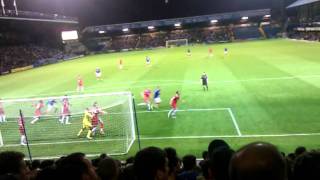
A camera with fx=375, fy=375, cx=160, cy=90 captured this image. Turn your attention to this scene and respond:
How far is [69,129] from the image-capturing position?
2200 cm

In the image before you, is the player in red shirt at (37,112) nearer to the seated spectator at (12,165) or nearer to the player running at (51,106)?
the player running at (51,106)

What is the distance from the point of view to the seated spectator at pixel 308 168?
3.42 metres

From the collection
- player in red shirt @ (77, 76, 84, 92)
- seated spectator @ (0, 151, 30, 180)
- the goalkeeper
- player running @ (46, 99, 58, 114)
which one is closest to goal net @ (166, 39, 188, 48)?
player in red shirt @ (77, 76, 84, 92)

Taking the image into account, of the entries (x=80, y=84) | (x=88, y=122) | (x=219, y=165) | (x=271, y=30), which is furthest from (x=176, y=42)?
(x=219, y=165)

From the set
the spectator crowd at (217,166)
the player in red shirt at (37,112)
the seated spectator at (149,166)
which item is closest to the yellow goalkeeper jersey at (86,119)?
the player in red shirt at (37,112)

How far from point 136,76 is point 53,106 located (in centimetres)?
1807

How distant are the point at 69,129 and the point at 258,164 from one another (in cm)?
2027

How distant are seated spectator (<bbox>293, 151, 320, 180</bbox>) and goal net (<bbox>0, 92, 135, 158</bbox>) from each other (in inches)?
564

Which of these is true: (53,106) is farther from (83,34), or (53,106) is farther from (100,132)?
(83,34)

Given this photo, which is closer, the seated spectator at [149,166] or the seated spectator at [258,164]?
the seated spectator at [258,164]

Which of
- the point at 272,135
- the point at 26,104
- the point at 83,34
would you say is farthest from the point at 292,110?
the point at 83,34

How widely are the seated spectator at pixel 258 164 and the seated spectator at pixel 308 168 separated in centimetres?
80

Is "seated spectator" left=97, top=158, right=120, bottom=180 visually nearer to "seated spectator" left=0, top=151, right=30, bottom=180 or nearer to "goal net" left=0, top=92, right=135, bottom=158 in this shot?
"seated spectator" left=0, top=151, right=30, bottom=180

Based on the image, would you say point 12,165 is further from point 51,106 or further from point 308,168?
point 51,106
